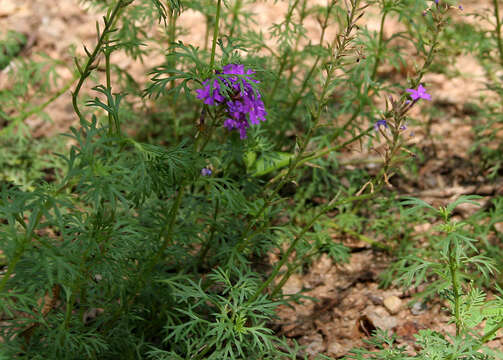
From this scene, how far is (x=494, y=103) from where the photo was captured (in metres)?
4.34

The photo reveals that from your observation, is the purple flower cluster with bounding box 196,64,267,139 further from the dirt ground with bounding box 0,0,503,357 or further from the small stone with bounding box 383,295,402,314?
the small stone with bounding box 383,295,402,314

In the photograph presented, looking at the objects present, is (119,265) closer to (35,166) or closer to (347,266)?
(347,266)

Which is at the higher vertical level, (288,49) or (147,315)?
(288,49)

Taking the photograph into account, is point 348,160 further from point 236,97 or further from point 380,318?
point 236,97

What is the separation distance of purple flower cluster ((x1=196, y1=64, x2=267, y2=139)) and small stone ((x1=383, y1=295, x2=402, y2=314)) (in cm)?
139

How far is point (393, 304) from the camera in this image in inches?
117

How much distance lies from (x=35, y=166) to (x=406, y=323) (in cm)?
291

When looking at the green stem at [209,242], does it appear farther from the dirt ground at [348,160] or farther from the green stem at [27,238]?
the green stem at [27,238]

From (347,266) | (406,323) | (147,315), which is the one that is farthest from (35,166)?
(406,323)

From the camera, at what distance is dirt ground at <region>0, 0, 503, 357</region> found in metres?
2.83

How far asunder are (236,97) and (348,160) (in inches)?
78.7

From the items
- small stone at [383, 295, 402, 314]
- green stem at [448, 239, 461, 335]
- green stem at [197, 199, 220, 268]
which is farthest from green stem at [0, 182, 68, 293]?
small stone at [383, 295, 402, 314]

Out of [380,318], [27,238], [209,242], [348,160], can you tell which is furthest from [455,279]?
[348,160]

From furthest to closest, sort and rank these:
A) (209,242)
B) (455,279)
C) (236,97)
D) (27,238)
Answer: (209,242) < (236,97) < (455,279) < (27,238)
